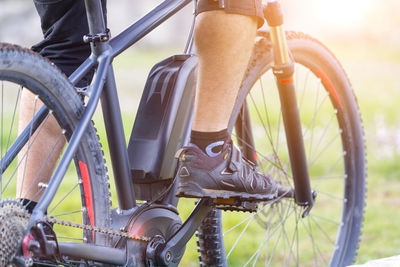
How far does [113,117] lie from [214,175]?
345mm

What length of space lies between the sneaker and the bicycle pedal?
0.06 m

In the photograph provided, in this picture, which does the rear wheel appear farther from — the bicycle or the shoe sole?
the shoe sole

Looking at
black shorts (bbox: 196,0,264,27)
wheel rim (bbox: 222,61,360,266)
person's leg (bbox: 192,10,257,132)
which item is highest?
black shorts (bbox: 196,0,264,27)

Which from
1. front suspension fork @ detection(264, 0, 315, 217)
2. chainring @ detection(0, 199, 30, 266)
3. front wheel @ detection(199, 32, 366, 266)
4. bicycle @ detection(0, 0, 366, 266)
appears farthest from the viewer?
front wheel @ detection(199, 32, 366, 266)

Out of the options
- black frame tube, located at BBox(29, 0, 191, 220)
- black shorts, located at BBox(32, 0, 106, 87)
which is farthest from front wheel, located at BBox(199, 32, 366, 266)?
black shorts, located at BBox(32, 0, 106, 87)

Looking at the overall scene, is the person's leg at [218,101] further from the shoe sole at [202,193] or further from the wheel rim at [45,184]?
the wheel rim at [45,184]

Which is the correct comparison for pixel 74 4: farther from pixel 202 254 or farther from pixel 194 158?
pixel 202 254

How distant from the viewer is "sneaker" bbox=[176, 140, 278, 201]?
195cm

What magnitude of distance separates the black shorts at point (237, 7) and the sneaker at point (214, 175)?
39 cm

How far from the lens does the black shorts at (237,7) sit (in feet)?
6.08

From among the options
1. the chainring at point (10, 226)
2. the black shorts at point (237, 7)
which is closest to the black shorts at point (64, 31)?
the black shorts at point (237, 7)

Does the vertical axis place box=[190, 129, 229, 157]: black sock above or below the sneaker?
above

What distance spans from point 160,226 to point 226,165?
292 mm

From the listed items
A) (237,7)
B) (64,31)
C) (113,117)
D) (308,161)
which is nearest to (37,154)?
(113,117)
